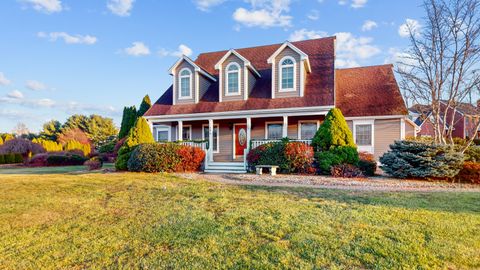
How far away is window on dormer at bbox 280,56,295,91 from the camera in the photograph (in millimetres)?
14648

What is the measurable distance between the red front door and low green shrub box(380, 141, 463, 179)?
859 centimetres

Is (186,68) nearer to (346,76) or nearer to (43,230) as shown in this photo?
(346,76)

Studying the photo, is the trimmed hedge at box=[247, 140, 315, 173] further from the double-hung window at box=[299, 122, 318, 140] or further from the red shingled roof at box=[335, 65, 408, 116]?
the red shingled roof at box=[335, 65, 408, 116]

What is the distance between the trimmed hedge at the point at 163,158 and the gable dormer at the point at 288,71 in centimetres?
594

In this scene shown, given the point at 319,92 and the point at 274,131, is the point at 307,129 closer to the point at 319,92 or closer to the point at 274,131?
the point at 274,131

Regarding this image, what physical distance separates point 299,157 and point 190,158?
5.36 meters

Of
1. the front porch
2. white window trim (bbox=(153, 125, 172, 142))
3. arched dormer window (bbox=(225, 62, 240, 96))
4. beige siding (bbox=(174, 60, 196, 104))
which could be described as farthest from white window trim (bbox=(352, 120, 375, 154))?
white window trim (bbox=(153, 125, 172, 142))

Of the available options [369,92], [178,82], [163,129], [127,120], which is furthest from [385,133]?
[127,120]

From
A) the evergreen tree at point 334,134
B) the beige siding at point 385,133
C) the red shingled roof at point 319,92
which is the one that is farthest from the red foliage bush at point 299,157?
the beige siding at point 385,133

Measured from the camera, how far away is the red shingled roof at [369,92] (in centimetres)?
1476

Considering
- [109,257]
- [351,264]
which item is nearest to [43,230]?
[109,257]

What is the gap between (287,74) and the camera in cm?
1480

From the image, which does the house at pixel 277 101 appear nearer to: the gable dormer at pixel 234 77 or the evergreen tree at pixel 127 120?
the gable dormer at pixel 234 77

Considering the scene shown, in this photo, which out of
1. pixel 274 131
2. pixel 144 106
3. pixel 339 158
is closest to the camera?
pixel 339 158
